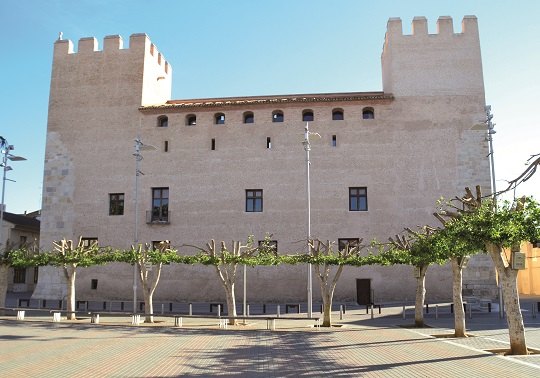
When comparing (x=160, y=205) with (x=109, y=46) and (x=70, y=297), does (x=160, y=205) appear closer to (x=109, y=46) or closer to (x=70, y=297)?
(x=70, y=297)

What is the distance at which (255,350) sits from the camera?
1271 centimetres

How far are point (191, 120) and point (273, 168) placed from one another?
743 centimetres

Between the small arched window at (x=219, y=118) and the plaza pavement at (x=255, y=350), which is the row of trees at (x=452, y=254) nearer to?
the plaza pavement at (x=255, y=350)

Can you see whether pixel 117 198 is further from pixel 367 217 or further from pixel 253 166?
pixel 367 217

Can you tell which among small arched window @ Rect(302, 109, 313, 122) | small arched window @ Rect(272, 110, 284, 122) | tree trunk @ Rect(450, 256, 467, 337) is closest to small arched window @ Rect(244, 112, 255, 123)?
small arched window @ Rect(272, 110, 284, 122)

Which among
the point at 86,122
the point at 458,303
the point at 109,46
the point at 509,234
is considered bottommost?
the point at 458,303

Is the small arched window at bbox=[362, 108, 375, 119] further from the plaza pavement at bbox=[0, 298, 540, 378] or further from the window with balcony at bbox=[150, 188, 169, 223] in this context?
the plaza pavement at bbox=[0, 298, 540, 378]

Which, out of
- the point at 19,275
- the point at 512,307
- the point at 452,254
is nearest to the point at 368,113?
the point at 452,254

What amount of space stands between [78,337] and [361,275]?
19269 mm

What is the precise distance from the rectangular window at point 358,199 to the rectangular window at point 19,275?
33.1 meters

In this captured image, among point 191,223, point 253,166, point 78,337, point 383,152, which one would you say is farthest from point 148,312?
point 383,152

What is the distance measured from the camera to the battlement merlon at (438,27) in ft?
107

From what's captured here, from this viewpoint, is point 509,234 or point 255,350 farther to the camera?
point 255,350

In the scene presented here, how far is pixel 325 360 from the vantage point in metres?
11.2
